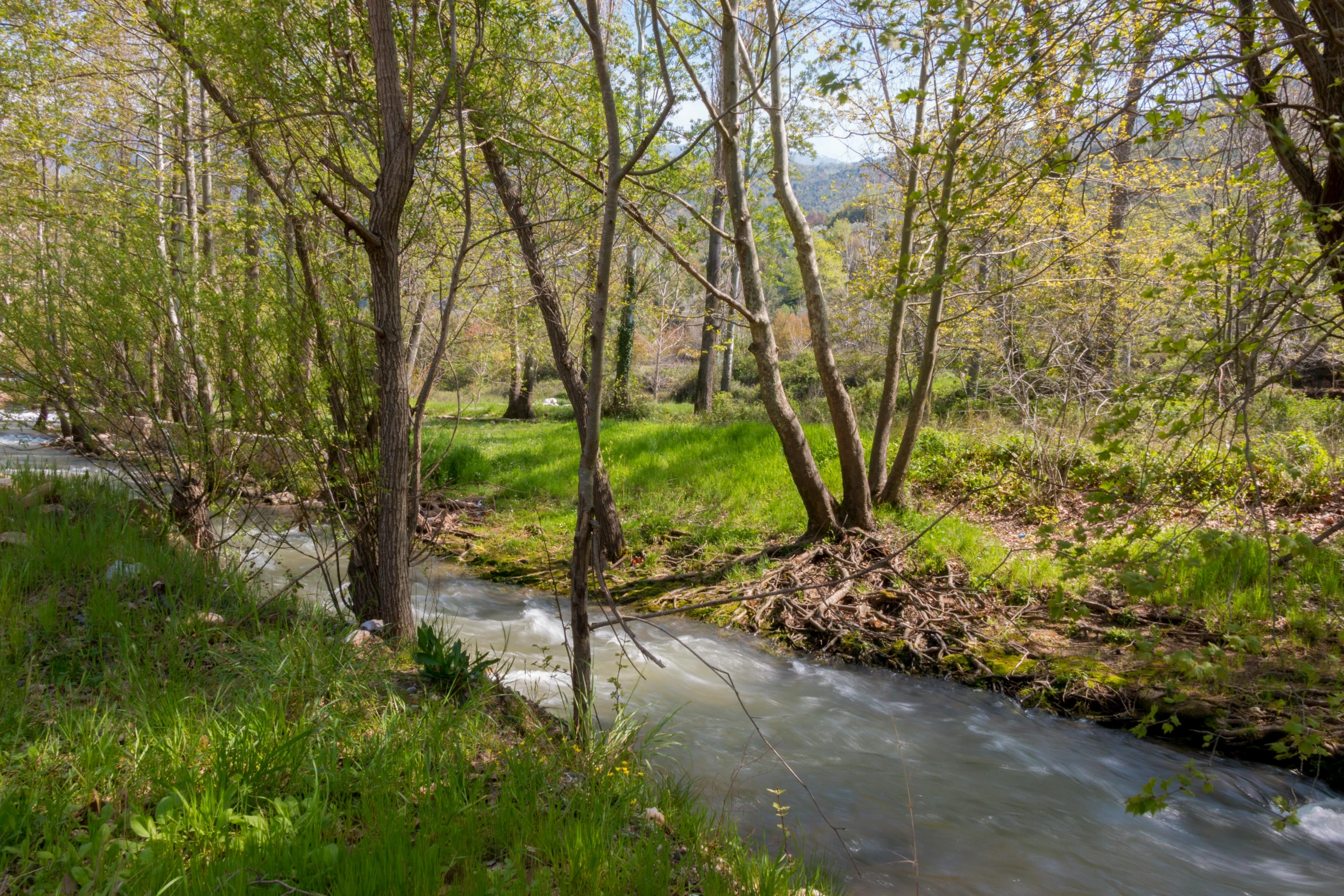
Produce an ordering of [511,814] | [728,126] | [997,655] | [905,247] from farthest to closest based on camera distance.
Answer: [905,247] < [728,126] < [997,655] < [511,814]

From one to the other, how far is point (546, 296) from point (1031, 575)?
16.5ft

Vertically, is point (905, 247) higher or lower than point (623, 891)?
higher

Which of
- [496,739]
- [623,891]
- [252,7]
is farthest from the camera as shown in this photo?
[252,7]

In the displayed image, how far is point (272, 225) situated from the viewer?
18.3 feet

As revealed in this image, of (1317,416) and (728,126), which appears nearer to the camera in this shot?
(728,126)

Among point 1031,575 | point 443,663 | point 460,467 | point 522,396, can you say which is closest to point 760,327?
point 1031,575

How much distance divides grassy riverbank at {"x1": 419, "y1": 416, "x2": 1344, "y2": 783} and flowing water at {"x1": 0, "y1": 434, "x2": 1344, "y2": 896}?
35 centimetres

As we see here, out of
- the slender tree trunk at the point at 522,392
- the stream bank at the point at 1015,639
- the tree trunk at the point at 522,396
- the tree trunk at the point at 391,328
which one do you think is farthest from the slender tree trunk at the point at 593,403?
the tree trunk at the point at 522,396

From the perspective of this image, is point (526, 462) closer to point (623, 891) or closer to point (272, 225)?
point (272, 225)

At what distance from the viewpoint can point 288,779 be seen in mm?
2734

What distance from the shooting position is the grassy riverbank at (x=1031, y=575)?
3.53 m

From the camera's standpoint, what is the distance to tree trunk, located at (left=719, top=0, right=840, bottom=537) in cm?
649

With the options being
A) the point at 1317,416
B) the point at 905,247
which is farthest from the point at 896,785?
the point at 1317,416

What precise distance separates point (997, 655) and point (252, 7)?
23.1 feet
